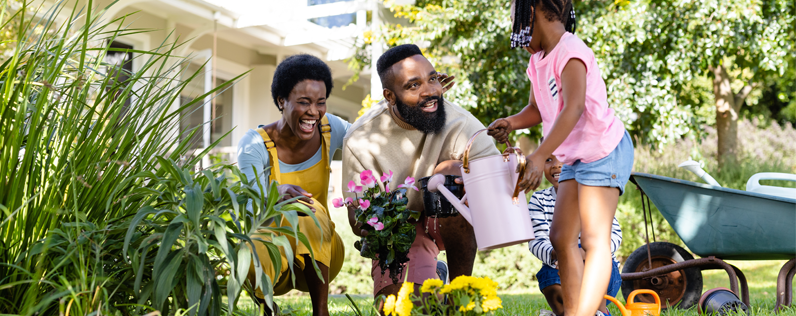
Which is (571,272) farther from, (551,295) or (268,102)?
(268,102)

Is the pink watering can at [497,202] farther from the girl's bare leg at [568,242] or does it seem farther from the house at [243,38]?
the house at [243,38]

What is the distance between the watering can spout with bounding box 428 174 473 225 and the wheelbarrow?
1.43m

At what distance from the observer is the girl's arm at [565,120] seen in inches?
86.0

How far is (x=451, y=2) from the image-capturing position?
313 inches

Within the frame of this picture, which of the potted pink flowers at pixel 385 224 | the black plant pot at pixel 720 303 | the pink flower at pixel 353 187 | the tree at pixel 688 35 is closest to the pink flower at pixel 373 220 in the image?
the potted pink flowers at pixel 385 224

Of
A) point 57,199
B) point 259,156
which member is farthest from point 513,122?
point 57,199

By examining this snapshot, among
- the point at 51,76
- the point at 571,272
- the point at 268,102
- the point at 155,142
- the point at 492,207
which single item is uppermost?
the point at 268,102

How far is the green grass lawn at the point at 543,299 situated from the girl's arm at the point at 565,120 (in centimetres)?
100

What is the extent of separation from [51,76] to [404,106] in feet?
5.07

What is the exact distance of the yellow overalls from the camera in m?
2.61

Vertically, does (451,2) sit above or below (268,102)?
above

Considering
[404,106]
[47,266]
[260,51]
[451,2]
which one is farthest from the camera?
[260,51]

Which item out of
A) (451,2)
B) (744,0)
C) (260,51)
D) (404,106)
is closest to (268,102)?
(260,51)

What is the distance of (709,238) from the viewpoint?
3.61m
